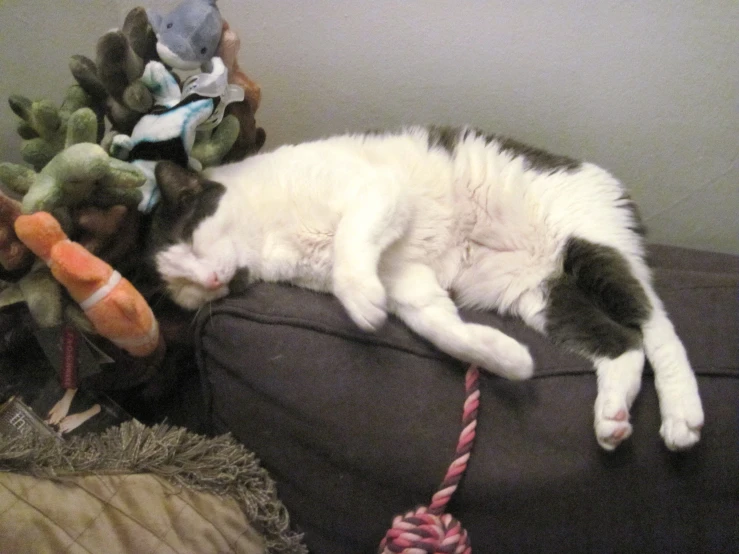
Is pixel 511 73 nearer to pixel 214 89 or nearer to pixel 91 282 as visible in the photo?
pixel 214 89

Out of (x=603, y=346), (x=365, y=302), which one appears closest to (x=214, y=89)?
(x=365, y=302)

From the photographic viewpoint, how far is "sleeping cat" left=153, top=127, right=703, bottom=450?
3.02ft

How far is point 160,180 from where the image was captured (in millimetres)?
1039

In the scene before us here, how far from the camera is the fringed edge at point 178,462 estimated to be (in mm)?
856

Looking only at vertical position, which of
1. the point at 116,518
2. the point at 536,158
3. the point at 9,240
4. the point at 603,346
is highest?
the point at 536,158

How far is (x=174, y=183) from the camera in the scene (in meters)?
1.05

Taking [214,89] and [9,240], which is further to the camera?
[214,89]

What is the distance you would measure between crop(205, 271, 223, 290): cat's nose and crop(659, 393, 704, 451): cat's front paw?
2.65ft

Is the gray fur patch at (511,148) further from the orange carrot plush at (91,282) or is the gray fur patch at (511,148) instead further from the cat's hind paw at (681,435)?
the orange carrot plush at (91,282)

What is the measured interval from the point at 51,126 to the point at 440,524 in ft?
3.20

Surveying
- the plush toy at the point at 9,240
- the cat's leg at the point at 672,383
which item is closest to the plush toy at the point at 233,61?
the plush toy at the point at 9,240

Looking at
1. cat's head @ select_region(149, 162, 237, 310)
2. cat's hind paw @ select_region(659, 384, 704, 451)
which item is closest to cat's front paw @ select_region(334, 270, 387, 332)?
cat's head @ select_region(149, 162, 237, 310)

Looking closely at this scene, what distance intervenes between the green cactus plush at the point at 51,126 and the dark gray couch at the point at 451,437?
1.29ft

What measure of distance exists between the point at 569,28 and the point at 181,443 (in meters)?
1.31
